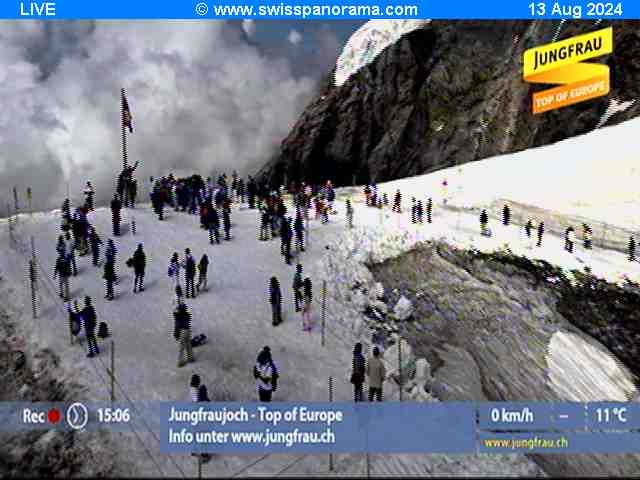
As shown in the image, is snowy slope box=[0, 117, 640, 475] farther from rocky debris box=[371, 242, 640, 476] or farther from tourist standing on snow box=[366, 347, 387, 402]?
tourist standing on snow box=[366, 347, 387, 402]

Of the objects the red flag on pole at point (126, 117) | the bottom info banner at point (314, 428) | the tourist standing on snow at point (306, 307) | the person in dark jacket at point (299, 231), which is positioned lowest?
the bottom info banner at point (314, 428)

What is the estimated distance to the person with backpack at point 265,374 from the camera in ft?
43.2

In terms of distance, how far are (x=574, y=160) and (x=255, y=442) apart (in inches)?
1613

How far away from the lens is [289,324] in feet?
59.0

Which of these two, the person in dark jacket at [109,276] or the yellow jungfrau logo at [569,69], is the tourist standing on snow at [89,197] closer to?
the person in dark jacket at [109,276]

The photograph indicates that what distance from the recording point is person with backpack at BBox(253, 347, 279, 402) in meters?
13.2

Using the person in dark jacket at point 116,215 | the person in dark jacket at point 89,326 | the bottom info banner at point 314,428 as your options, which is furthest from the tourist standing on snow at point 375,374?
the person in dark jacket at point 116,215

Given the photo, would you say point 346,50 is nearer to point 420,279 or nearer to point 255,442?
point 420,279

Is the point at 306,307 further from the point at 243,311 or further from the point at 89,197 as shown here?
the point at 89,197

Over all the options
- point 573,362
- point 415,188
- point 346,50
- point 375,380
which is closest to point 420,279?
point 573,362
